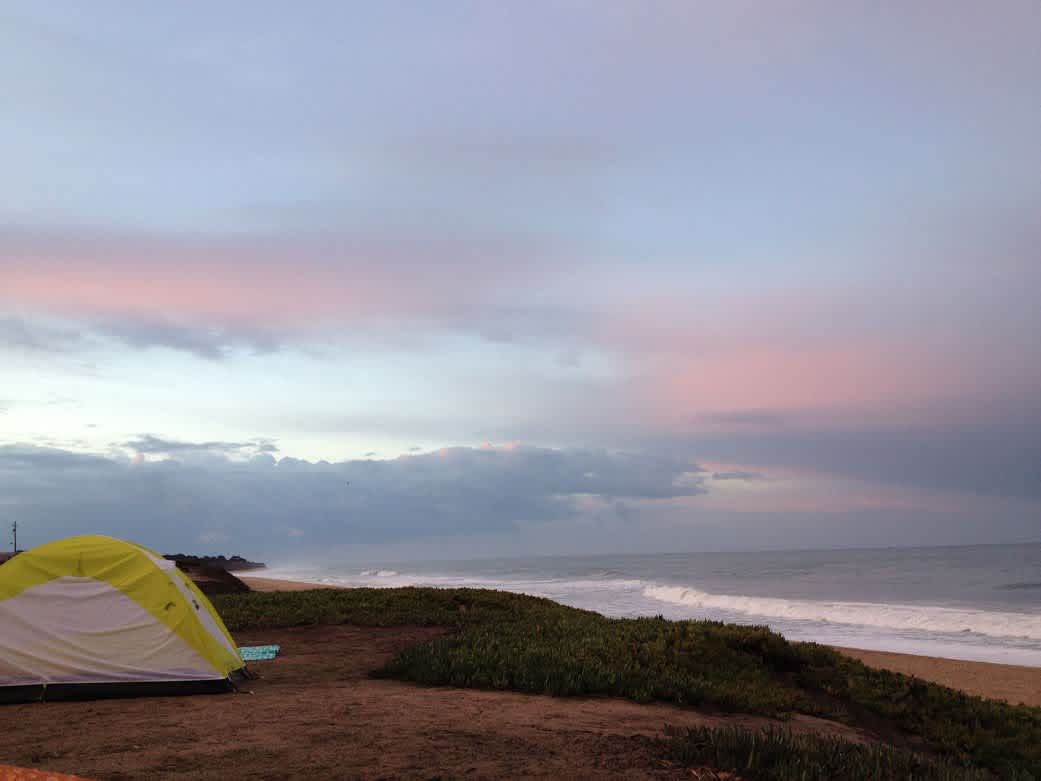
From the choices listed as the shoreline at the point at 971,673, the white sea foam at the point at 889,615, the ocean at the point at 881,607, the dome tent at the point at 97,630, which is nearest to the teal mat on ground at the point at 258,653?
the dome tent at the point at 97,630

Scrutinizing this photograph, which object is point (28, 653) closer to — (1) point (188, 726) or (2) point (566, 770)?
(1) point (188, 726)

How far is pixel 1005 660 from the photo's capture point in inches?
977

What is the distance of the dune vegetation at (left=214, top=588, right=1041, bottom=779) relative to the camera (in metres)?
7.68

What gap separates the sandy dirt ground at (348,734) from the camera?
705 cm

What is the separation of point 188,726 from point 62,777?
7.97 feet

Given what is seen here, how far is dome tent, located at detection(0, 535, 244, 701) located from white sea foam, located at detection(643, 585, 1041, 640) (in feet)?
102

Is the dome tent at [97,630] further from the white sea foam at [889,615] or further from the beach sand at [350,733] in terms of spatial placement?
the white sea foam at [889,615]

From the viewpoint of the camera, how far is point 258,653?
1539 cm

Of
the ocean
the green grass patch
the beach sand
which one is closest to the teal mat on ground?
the beach sand

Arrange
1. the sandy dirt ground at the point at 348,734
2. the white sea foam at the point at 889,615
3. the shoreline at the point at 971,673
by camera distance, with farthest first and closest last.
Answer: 1. the white sea foam at the point at 889,615
2. the shoreline at the point at 971,673
3. the sandy dirt ground at the point at 348,734

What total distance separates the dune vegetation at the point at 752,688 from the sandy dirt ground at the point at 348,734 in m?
0.56

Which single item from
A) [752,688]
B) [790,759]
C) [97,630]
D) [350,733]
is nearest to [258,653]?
[97,630]

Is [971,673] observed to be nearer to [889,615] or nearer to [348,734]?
[889,615]

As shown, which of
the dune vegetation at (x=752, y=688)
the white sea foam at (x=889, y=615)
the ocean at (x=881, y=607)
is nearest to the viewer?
the dune vegetation at (x=752, y=688)
